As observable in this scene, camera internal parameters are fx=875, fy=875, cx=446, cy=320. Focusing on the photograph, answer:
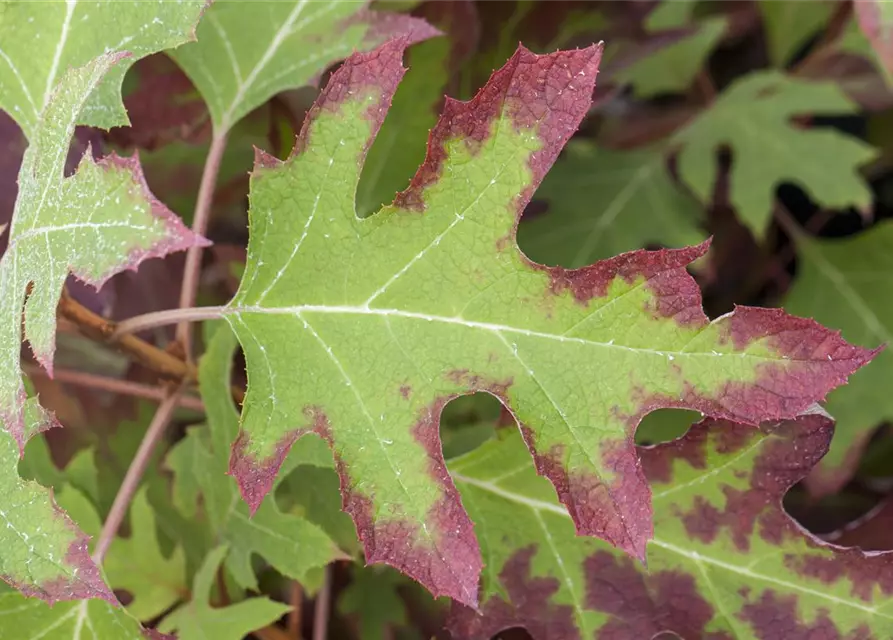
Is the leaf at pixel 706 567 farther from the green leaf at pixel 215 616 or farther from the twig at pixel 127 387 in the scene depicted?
the twig at pixel 127 387

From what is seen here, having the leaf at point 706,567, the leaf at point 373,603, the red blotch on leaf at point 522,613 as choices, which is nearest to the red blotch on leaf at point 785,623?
the leaf at point 706,567

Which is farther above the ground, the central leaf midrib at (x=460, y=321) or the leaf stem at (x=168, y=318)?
the leaf stem at (x=168, y=318)

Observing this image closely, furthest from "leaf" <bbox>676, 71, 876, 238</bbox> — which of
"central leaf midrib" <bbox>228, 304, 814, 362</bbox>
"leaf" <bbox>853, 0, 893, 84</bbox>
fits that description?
"central leaf midrib" <bbox>228, 304, 814, 362</bbox>

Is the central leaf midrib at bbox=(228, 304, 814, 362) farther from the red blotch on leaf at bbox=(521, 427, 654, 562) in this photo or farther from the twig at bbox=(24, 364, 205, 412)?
the twig at bbox=(24, 364, 205, 412)

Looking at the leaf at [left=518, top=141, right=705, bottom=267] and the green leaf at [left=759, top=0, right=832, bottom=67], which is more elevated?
the green leaf at [left=759, top=0, right=832, bottom=67]

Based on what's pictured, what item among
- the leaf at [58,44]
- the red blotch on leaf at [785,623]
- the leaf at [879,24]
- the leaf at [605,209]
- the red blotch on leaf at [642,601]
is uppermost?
the leaf at [58,44]

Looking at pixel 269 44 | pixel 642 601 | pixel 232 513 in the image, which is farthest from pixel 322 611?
pixel 269 44
